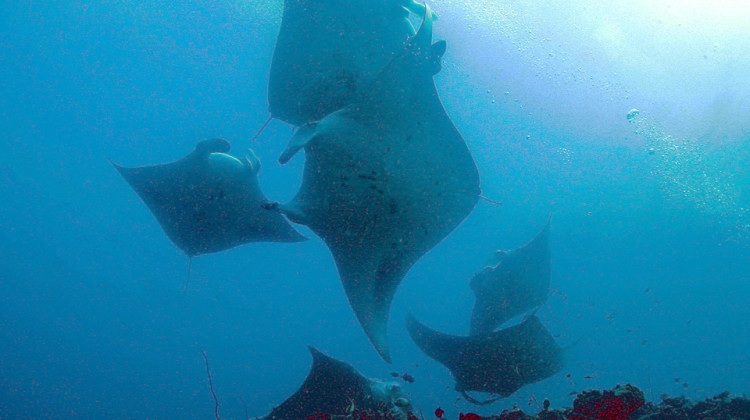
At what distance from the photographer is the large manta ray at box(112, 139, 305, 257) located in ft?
17.1

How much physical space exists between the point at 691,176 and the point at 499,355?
38.9 m

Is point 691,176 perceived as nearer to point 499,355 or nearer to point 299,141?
point 499,355

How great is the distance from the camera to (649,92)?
2273cm

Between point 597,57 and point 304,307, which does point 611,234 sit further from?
point 304,307

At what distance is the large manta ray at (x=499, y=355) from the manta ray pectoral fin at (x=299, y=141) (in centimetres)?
292

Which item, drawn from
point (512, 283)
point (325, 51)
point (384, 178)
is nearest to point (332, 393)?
point (384, 178)

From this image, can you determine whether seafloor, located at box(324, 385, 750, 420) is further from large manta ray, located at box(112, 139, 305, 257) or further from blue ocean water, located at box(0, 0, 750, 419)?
blue ocean water, located at box(0, 0, 750, 419)

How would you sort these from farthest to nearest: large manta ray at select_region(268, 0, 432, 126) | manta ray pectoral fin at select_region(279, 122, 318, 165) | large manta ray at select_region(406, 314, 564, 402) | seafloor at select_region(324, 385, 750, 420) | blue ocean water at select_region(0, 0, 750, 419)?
1. blue ocean water at select_region(0, 0, 750, 419)
2. large manta ray at select_region(406, 314, 564, 402)
3. large manta ray at select_region(268, 0, 432, 126)
4. seafloor at select_region(324, 385, 750, 420)
5. manta ray pectoral fin at select_region(279, 122, 318, 165)

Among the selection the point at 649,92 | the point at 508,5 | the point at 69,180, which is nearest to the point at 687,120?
the point at 649,92

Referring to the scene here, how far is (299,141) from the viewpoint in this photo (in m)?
3.16

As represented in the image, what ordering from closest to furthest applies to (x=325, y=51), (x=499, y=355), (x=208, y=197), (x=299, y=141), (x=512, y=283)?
(x=299, y=141)
(x=325, y=51)
(x=499, y=355)
(x=208, y=197)
(x=512, y=283)

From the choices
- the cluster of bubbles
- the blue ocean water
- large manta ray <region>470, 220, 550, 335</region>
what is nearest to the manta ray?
large manta ray <region>470, 220, 550, 335</region>

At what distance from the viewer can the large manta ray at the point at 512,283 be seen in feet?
20.5

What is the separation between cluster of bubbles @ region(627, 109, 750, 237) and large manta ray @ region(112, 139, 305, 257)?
88.6 ft
